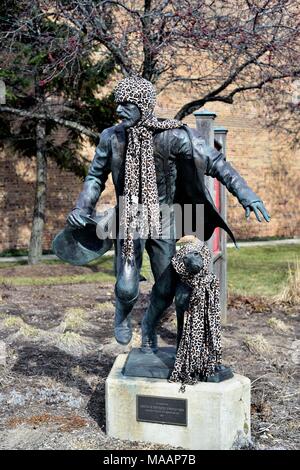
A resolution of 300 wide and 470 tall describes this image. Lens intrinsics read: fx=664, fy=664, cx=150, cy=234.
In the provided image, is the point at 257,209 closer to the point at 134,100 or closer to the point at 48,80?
the point at 134,100

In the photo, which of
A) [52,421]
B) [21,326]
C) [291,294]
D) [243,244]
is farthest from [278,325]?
[243,244]

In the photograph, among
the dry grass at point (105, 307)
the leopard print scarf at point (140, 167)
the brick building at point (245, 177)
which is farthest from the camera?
the brick building at point (245, 177)

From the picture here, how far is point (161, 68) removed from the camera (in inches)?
403

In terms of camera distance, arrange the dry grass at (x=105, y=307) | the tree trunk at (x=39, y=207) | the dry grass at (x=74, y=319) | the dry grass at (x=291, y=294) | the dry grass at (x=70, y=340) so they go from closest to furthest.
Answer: the dry grass at (x=70, y=340), the dry grass at (x=74, y=319), the dry grass at (x=105, y=307), the dry grass at (x=291, y=294), the tree trunk at (x=39, y=207)

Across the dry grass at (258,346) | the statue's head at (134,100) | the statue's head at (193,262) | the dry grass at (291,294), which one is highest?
the statue's head at (134,100)

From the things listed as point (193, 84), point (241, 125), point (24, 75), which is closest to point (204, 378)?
point (193, 84)

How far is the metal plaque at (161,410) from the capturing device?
4.03 metres

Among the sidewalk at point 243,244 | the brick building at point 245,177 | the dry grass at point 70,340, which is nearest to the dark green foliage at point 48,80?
the brick building at point 245,177

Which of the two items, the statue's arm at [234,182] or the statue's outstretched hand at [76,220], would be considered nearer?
the statue's arm at [234,182]

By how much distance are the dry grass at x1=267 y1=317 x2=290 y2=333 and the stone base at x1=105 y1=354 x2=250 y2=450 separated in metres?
3.51

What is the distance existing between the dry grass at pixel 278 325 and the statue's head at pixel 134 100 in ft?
13.7

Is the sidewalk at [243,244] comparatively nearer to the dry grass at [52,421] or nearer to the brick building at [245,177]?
the brick building at [245,177]
